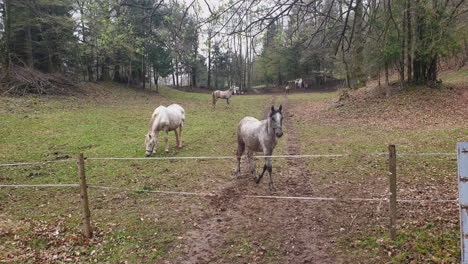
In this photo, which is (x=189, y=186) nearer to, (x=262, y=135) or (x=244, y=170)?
(x=244, y=170)

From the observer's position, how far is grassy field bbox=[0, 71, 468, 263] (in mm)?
4711

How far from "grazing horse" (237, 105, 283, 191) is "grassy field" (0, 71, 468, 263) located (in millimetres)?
823

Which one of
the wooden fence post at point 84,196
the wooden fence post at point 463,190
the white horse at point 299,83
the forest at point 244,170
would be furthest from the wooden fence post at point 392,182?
the white horse at point 299,83

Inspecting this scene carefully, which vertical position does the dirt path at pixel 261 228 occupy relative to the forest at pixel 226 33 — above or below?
below

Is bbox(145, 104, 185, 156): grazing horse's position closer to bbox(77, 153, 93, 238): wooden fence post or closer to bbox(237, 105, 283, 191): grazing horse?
bbox(237, 105, 283, 191): grazing horse

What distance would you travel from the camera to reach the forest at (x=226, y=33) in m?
5.38

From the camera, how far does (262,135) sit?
7.36 meters

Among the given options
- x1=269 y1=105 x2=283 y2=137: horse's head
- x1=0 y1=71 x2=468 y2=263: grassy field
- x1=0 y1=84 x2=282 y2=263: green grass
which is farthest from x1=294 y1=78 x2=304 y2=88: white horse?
x1=269 y1=105 x2=283 y2=137: horse's head

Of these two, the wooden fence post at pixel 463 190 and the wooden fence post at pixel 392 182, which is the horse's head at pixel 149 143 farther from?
the wooden fence post at pixel 463 190

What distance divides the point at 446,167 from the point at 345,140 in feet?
15.7

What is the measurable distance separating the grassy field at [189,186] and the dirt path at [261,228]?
6 centimetres

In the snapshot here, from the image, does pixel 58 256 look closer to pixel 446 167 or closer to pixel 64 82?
pixel 446 167

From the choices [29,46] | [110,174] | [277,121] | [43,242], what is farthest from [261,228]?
[29,46]

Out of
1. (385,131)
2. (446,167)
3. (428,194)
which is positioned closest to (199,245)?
(428,194)
